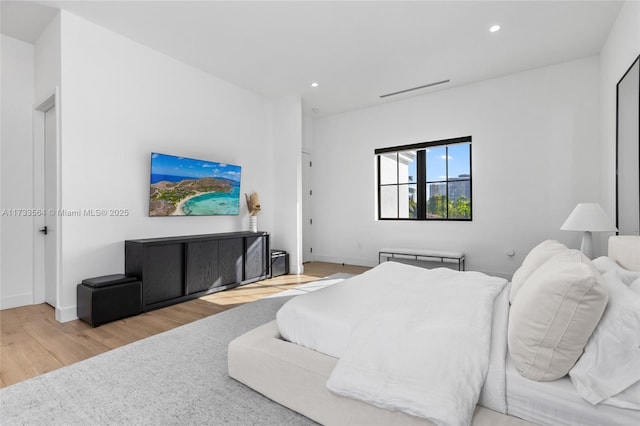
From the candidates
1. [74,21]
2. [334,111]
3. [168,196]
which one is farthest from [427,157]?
[74,21]

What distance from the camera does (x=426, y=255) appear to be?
15.9 ft

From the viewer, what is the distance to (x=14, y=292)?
11.1ft

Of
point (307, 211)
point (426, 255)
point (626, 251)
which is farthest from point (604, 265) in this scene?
point (307, 211)

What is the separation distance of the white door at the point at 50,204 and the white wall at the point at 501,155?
448 centimetres

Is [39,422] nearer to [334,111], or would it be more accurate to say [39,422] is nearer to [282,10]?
[282,10]

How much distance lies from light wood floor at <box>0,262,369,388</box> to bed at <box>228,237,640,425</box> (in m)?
1.37

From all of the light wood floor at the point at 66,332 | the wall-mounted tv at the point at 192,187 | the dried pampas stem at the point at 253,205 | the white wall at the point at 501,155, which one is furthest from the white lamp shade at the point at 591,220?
the wall-mounted tv at the point at 192,187

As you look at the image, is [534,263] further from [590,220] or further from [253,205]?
[253,205]

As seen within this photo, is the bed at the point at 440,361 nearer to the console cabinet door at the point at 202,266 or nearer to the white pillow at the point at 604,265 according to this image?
the white pillow at the point at 604,265

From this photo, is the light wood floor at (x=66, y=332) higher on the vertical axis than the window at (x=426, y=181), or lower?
lower

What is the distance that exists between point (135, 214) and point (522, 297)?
391 cm

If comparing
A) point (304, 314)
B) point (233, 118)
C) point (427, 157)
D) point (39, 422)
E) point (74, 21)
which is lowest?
point (39, 422)

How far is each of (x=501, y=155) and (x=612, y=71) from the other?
1.49m

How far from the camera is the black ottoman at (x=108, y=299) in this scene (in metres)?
2.84
